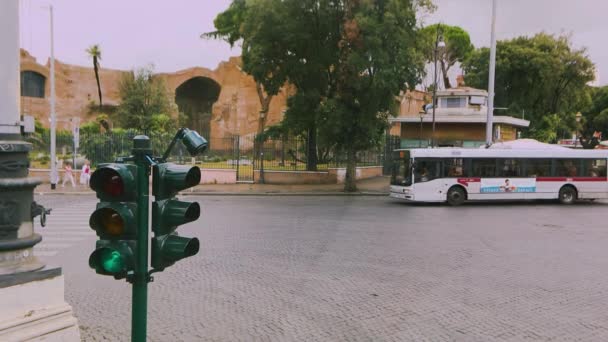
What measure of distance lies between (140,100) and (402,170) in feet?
112

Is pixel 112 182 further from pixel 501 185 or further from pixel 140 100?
pixel 140 100

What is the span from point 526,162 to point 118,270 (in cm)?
2228

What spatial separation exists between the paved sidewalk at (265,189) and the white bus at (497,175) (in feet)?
14.2

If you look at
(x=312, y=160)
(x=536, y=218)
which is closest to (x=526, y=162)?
(x=536, y=218)

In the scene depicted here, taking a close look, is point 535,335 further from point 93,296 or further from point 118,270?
point 93,296

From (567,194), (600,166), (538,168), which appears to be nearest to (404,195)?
(538,168)

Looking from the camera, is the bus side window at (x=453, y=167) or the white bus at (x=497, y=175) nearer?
the white bus at (x=497, y=175)

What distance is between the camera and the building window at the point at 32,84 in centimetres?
5653

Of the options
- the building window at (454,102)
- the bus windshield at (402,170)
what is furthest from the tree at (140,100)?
the bus windshield at (402,170)

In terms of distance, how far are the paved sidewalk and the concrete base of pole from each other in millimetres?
20293

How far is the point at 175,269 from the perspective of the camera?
9188 mm

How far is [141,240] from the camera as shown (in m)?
3.07

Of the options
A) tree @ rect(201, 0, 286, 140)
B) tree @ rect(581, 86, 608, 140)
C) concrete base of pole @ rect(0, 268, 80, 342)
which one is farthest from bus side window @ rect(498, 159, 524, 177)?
tree @ rect(581, 86, 608, 140)

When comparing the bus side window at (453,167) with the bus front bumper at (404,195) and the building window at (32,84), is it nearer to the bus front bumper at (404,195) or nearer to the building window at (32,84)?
the bus front bumper at (404,195)
